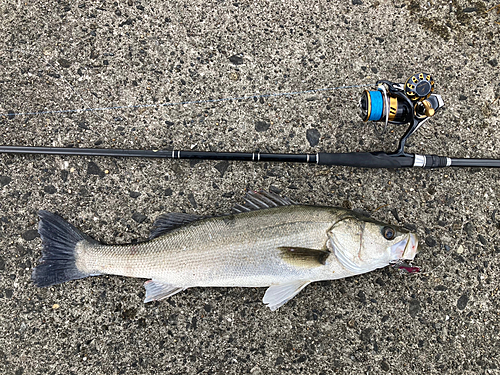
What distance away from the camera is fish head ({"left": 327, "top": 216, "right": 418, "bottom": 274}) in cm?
250

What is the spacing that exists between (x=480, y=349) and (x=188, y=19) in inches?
160

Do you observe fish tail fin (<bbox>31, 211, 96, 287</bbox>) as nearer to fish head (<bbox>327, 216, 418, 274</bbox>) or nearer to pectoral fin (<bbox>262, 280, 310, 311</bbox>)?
pectoral fin (<bbox>262, 280, 310, 311</bbox>)

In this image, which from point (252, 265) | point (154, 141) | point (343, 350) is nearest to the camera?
point (252, 265)

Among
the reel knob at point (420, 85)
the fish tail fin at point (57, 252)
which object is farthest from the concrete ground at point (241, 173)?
the reel knob at point (420, 85)

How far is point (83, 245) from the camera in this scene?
269 cm

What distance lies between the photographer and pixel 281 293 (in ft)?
8.68

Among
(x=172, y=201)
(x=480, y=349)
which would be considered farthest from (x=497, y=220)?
(x=172, y=201)

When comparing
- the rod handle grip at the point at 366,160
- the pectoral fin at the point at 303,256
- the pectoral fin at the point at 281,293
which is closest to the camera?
the pectoral fin at the point at 303,256

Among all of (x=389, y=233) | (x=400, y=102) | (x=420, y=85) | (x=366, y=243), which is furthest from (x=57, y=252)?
(x=420, y=85)

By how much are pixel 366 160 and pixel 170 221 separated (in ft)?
5.68

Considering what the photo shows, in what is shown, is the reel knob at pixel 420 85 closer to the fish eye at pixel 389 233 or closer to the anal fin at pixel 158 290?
the fish eye at pixel 389 233

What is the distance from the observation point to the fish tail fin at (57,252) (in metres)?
2.69

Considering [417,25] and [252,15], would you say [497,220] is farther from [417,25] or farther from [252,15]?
[252,15]

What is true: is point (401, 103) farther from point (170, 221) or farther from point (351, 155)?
point (170, 221)
